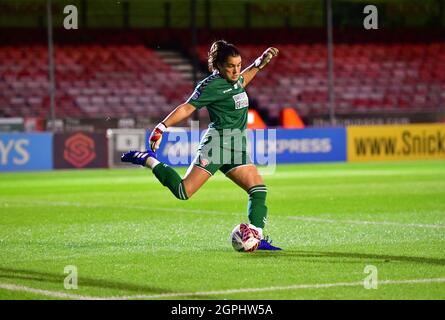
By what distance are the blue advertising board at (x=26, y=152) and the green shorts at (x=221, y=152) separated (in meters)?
18.5

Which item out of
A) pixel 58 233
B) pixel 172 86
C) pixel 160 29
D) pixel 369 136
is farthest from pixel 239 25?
pixel 58 233

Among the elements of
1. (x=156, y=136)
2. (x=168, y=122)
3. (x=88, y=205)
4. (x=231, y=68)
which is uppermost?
(x=231, y=68)

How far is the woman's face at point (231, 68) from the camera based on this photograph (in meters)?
10.0

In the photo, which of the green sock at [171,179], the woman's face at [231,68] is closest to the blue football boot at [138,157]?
the green sock at [171,179]

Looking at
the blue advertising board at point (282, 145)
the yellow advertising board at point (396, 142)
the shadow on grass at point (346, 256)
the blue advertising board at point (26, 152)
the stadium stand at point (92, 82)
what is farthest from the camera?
the stadium stand at point (92, 82)

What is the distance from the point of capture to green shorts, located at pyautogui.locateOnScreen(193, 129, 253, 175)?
10.1 meters

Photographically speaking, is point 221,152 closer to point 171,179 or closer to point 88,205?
point 171,179

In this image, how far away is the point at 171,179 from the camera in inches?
402

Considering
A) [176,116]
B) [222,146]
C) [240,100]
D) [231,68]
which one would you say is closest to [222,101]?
[240,100]

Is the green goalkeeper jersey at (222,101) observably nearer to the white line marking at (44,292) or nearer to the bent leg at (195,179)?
the bent leg at (195,179)

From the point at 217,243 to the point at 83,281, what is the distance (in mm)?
2998

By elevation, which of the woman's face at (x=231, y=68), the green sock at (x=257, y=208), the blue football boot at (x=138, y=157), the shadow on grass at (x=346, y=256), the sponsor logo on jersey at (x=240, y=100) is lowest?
the shadow on grass at (x=346, y=256)

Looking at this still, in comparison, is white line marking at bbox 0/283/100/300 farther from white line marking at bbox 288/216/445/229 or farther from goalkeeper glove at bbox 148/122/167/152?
white line marking at bbox 288/216/445/229

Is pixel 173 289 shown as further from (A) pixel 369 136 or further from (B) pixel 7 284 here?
(A) pixel 369 136
